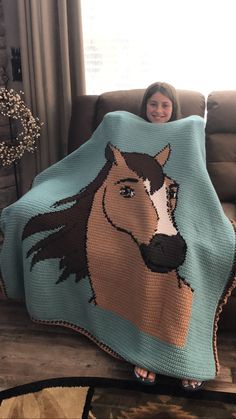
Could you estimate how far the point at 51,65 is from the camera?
2404mm

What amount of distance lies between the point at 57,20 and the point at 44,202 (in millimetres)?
1254

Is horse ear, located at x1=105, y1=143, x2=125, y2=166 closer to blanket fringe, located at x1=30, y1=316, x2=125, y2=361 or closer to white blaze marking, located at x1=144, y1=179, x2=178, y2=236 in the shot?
white blaze marking, located at x1=144, y1=179, x2=178, y2=236

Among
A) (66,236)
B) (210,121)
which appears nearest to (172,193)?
(66,236)

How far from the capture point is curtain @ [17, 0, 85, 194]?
7.60 feet

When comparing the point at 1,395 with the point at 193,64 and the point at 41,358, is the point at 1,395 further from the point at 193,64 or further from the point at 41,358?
the point at 193,64

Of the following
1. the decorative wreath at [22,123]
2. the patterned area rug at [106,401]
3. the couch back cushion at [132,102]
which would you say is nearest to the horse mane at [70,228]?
the patterned area rug at [106,401]

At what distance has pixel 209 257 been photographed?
1.48 meters

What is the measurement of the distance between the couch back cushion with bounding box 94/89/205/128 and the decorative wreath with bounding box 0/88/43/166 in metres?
0.43

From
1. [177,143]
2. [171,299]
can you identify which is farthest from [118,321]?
[177,143]

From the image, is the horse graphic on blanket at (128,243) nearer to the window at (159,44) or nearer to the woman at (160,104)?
the woman at (160,104)

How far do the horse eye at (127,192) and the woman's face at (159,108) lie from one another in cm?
45

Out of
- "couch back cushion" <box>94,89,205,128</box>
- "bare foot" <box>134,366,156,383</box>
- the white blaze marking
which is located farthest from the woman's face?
"bare foot" <box>134,366,156,383</box>

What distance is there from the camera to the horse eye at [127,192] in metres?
1.66

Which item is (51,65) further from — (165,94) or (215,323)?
(215,323)
